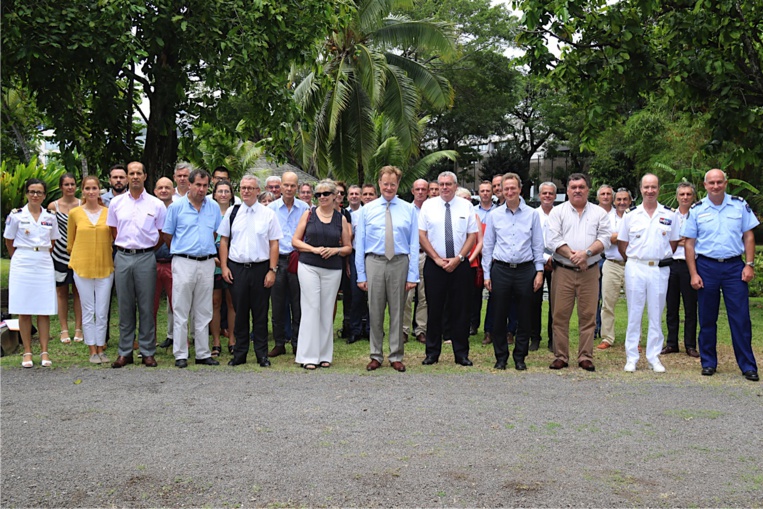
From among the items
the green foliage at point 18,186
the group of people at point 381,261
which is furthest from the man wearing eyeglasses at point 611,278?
the green foliage at point 18,186

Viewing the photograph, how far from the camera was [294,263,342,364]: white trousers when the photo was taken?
28.8ft

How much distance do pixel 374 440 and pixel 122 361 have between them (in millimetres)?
3924

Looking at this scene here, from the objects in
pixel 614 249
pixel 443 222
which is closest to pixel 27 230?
pixel 443 222

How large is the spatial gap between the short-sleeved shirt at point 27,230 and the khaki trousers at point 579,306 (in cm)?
572

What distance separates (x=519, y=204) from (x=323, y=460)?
14.8 ft

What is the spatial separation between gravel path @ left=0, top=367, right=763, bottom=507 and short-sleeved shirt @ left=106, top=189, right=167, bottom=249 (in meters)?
1.44

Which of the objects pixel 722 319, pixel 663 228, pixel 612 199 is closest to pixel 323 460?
pixel 663 228

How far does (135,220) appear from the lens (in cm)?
862

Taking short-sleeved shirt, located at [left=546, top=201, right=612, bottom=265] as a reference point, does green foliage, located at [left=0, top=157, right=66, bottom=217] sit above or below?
above

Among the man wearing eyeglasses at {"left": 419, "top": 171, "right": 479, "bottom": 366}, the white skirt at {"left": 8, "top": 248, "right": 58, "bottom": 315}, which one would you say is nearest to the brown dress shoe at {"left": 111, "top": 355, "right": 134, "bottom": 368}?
the white skirt at {"left": 8, "top": 248, "right": 58, "bottom": 315}

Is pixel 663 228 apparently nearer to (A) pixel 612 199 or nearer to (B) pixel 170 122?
(A) pixel 612 199

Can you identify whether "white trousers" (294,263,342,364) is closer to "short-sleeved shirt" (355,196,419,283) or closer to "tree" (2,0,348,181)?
"short-sleeved shirt" (355,196,419,283)

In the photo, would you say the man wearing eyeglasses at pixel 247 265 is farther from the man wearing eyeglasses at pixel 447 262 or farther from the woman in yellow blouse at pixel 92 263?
the man wearing eyeglasses at pixel 447 262

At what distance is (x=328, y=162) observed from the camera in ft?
92.2
